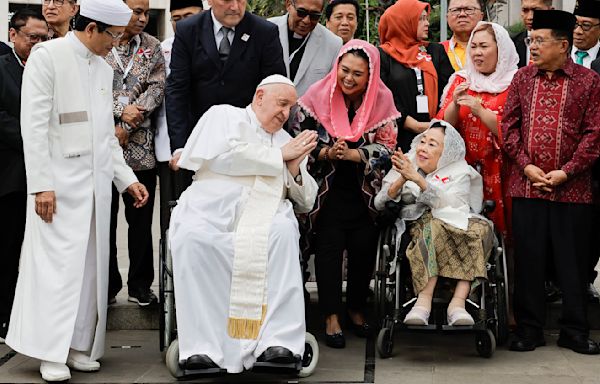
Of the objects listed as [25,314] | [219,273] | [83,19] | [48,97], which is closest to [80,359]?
[25,314]

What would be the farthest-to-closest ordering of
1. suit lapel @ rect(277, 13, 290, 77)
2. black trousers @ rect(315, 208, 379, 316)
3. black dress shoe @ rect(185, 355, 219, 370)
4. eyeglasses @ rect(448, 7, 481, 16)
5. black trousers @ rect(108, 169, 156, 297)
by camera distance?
1. eyeglasses @ rect(448, 7, 481, 16)
2. suit lapel @ rect(277, 13, 290, 77)
3. black trousers @ rect(108, 169, 156, 297)
4. black trousers @ rect(315, 208, 379, 316)
5. black dress shoe @ rect(185, 355, 219, 370)

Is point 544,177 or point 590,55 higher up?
point 590,55

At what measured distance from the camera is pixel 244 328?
6039mm

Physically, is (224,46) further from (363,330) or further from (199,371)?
(199,371)

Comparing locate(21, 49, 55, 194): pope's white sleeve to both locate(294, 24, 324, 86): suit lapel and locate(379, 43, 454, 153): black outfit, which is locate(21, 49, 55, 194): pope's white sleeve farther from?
locate(379, 43, 454, 153): black outfit

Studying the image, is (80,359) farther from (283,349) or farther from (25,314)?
(283,349)

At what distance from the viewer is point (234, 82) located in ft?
23.5

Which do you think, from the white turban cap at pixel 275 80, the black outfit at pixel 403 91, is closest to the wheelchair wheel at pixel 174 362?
the white turban cap at pixel 275 80

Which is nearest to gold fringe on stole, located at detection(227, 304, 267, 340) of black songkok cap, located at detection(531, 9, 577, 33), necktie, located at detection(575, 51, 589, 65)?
black songkok cap, located at detection(531, 9, 577, 33)

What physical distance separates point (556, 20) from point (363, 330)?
222cm

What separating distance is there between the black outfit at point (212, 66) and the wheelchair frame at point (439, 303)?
136 cm

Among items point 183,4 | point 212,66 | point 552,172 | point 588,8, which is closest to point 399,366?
point 552,172

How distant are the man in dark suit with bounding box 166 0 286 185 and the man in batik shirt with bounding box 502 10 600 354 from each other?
1.55 metres

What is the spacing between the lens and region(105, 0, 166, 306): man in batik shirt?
7324 millimetres
